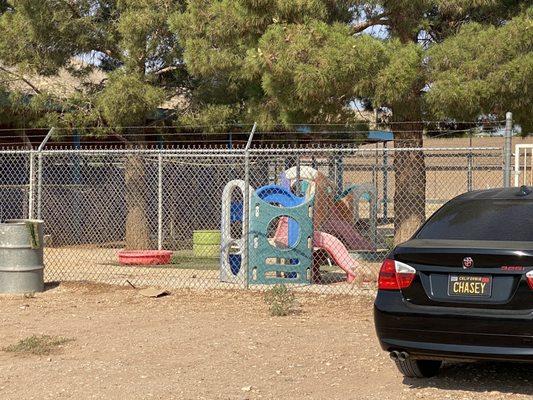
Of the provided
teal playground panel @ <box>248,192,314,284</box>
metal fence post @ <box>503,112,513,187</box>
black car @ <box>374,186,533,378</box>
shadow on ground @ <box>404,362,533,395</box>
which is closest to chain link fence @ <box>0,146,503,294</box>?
teal playground panel @ <box>248,192,314,284</box>

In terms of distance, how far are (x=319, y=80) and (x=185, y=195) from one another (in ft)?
32.4

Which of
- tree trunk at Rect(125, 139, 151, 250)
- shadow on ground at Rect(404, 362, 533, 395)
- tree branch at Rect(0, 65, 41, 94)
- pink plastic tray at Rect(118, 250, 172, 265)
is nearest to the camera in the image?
A: shadow on ground at Rect(404, 362, 533, 395)

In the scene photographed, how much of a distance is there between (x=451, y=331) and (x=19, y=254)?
705 cm

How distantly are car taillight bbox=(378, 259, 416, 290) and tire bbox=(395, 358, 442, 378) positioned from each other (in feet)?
2.24

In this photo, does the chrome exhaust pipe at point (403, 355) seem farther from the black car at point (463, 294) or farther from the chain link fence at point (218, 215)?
the chain link fence at point (218, 215)

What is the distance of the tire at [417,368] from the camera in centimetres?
687

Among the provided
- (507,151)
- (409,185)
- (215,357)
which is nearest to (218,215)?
(409,185)

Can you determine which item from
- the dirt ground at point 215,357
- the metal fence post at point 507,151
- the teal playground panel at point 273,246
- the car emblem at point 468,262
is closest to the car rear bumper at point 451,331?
the car emblem at point 468,262

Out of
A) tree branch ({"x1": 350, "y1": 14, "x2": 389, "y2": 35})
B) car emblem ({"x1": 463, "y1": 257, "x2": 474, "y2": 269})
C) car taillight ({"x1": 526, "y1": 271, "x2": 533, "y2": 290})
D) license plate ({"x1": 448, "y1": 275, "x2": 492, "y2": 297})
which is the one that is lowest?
license plate ({"x1": 448, "y1": 275, "x2": 492, "y2": 297})

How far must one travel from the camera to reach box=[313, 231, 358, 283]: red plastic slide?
491 inches

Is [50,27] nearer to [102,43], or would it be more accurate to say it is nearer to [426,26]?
[102,43]

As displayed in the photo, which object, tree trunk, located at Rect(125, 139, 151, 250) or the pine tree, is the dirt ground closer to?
the pine tree

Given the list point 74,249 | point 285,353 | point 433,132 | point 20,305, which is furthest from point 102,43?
point 285,353

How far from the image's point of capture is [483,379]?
695 cm
